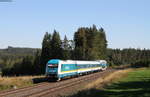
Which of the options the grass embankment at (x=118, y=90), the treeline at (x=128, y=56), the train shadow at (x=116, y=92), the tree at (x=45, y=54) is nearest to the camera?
the train shadow at (x=116, y=92)

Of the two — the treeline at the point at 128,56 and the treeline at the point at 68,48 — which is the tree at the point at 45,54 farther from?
the treeline at the point at 128,56

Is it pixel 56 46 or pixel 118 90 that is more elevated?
pixel 56 46

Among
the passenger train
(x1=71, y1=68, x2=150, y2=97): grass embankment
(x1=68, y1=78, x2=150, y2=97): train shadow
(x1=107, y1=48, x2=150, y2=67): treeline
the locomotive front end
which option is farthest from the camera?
(x1=107, y1=48, x2=150, y2=67): treeline

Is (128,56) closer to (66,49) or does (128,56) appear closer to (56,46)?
(66,49)

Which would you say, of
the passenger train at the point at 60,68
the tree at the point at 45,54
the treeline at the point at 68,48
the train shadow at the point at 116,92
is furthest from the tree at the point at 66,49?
the train shadow at the point at 116,92

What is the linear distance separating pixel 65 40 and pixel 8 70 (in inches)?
1239

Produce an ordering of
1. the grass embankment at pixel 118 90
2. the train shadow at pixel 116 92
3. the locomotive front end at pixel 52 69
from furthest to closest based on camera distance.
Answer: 1. the locomotive front end at pixel 52 69
2. the grass embankment at pixel 118 90
3. the train shadow at pixel 116 92

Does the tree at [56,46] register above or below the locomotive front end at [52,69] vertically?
above

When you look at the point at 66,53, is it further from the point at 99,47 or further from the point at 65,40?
the point at 99,47

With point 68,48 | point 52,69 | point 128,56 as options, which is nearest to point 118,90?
point 52,69

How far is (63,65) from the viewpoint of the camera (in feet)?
134

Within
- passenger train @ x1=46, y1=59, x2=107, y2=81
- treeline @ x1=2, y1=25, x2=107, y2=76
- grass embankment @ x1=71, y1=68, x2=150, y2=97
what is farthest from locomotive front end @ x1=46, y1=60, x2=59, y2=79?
treeline @ x1=2, y1=25, x2=107, y2=76

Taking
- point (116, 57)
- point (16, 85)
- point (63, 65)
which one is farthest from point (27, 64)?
point (16, 85)

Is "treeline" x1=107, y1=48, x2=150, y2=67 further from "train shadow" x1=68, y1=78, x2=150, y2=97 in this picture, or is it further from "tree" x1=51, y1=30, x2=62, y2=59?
"train shadow" x1=68, y1=78, x2=150, y2=97
